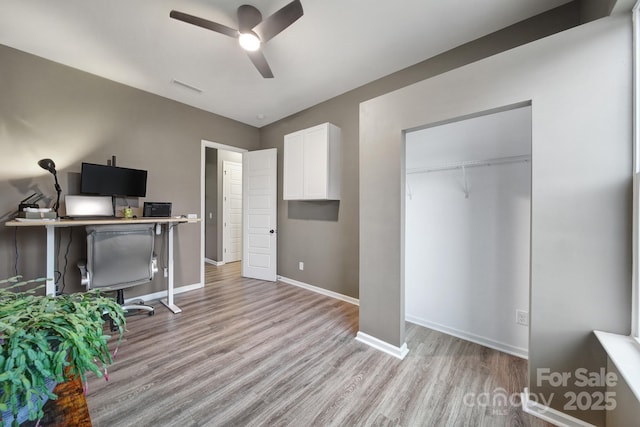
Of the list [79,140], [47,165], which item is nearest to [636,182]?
[47,165]

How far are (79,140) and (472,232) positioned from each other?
14.3ft

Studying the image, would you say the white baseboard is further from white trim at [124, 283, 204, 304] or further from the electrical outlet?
white trim at [124, 283, 204, 304]

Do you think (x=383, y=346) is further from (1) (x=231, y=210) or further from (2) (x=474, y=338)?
(1) (x=231, y=210)

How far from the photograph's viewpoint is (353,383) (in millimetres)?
1703

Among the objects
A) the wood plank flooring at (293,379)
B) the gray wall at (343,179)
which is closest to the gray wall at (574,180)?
the wood plank flooring at (293,379)

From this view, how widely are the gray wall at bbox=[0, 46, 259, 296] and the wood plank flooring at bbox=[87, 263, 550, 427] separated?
3.99 feet

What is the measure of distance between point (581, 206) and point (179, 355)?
300cm

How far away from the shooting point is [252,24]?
1.90 meters

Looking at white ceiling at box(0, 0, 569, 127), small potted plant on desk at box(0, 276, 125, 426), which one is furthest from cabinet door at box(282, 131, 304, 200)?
small potted plant on desk at box(0, 276, 125, 426)

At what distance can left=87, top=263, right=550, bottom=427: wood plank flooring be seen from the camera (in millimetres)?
1429

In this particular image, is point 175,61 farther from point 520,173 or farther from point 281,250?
point 520,173

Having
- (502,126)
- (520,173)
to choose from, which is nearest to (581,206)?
(520,173)

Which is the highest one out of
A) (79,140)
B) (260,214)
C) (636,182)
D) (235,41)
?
(235,41)

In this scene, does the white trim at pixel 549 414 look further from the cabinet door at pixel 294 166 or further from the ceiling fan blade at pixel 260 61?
the ceiling fan blade at pixel 260 61
